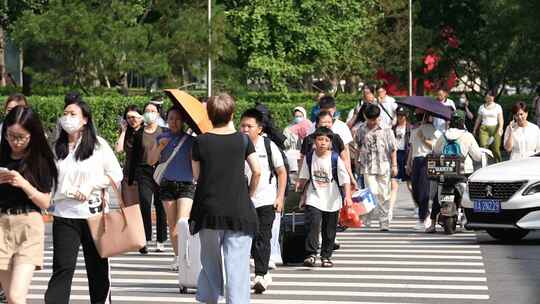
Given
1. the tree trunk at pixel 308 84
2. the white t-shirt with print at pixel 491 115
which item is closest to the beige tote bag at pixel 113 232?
the white t-shirt with print at pixel 491 115

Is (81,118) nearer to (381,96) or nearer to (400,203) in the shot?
(400,203)

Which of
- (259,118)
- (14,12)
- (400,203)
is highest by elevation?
(14,12)

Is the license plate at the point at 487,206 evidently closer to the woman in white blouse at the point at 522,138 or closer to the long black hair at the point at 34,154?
the woman in white blouse at the point at 522,138

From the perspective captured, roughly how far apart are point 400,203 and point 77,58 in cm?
2034

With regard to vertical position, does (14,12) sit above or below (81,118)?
above

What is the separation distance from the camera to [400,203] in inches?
1000

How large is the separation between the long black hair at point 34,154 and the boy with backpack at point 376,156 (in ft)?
33.1

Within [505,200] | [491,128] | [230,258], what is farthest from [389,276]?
[491,128]

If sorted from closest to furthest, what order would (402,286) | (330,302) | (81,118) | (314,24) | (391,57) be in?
(81,118), (330,302), (402,286), (314,24), (391,57)

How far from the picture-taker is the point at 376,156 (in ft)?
63.8

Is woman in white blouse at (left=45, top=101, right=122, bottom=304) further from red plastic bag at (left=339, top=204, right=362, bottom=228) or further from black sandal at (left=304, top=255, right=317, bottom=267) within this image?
red plastic bag at (left=339, top=204, right=362, bottom=228)

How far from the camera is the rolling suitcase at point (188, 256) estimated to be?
499 inches

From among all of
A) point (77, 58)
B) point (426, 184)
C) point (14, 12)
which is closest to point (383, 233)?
point (426, 184)

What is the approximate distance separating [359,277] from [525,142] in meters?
7.75
